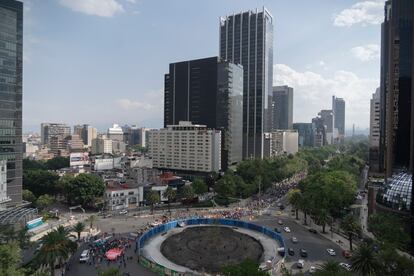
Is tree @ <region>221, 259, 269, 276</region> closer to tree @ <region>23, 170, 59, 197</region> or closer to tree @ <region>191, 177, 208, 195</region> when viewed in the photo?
tree @ <region>191, 177, 208, 195</region>

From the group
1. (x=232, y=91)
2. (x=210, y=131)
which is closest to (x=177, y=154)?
(x=210, y=131)

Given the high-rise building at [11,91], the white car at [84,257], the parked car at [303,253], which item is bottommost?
the white car at [84,257]

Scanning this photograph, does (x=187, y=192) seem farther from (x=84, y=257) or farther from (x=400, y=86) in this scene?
(x=400, y=86)

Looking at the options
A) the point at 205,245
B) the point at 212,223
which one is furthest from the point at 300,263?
the point at 212,223

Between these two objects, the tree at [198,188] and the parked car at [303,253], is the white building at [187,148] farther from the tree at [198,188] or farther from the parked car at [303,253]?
the parked car at [303,253]

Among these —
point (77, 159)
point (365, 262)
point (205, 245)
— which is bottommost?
point (205, 245)

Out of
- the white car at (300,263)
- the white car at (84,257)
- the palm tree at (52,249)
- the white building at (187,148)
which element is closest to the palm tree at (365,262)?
the white car at (300,263)
